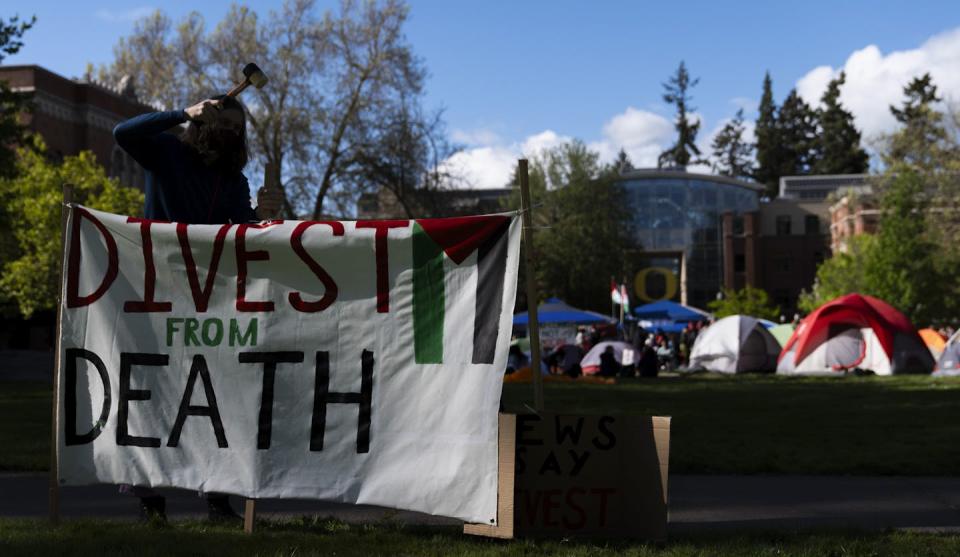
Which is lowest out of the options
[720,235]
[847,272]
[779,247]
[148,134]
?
[148,134]

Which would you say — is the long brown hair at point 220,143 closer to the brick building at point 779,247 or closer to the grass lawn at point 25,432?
the grass lawn at point 25,432

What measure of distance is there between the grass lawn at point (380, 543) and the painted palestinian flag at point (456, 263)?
2.53 feet

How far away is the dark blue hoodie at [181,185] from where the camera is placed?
16.8ft

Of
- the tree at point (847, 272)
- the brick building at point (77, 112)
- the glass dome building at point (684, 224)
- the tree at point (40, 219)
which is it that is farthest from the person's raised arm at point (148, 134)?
the glass dome building at point (684, 224)

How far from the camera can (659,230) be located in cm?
8988

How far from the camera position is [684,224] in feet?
295

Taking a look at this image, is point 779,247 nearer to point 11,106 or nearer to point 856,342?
point 856,342

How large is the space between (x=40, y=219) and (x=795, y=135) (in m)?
93.8

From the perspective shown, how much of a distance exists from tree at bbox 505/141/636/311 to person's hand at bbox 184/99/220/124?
57.7m

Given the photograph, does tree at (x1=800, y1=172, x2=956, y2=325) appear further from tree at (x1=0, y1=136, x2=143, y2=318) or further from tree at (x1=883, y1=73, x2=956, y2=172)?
tree at (x1=0, y1=136, x2=143, y2=318)

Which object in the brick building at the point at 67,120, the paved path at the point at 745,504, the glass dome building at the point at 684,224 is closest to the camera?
the paved path at the point at 745,504

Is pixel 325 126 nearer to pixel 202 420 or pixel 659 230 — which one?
pixel 202 420

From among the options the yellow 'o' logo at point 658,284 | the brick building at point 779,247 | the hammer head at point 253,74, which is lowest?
the hammer head at point 253,74

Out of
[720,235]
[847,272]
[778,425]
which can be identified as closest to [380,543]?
[778,425]
